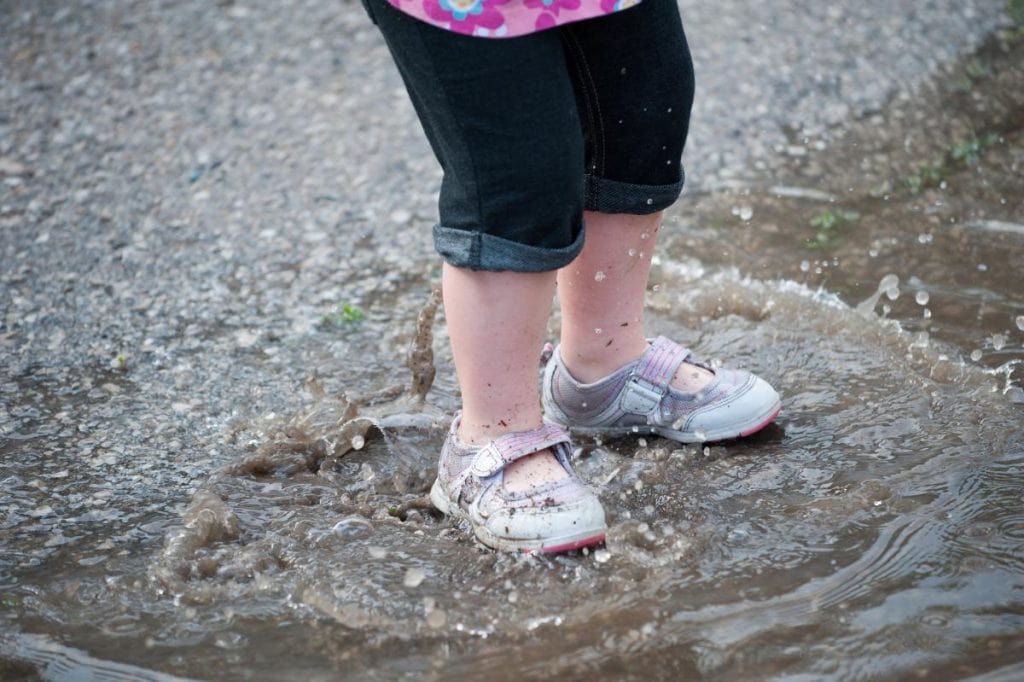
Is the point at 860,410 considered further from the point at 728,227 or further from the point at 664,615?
the point at 728,227

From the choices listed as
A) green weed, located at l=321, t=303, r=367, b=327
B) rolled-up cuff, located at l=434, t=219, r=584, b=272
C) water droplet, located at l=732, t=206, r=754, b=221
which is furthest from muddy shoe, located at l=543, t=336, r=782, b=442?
water droplet, located at l=732, t=206, r=754, b=221

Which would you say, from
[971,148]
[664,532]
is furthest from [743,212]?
[664,532]

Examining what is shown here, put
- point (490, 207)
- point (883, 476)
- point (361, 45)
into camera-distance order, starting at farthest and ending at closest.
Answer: point (361, 45)
point (883, 476)
point (490, 207)

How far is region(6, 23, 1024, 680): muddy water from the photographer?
5.30 ft

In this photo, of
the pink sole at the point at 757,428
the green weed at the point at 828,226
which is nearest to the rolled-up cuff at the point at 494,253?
the pink sole at the point at 757,428

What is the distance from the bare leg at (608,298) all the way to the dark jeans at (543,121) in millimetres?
59

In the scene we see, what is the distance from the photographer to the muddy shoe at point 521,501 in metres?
1.80

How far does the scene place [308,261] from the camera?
3.01 m

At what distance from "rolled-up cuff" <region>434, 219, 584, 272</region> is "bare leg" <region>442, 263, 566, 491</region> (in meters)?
0.03

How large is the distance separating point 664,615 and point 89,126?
296 cm

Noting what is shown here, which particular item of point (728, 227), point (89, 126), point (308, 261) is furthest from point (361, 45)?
point (728, 227)

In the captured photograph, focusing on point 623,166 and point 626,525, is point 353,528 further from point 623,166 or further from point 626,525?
point 623,166

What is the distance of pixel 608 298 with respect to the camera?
2023mm

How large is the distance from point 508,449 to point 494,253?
1.16 feet
